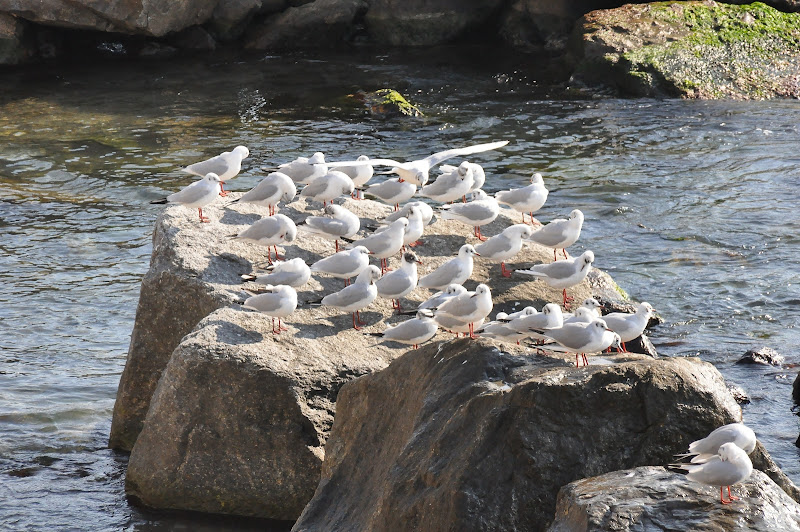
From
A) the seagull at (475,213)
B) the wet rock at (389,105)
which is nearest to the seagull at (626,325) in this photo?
the seagull at (475,213)

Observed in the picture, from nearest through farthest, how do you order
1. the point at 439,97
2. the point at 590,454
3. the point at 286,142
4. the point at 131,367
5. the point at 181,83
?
1. the point at 590,454
2. the point at 131,367
3. the point at 286,142
4. the point at 439,97
5. the point at 181,83

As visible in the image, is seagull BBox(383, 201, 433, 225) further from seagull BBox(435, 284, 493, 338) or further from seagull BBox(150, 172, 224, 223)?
seagull BBox(435, 284, 493, 338)

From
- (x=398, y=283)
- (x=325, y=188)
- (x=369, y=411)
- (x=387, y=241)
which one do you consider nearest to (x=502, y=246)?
(x=387, y=241)

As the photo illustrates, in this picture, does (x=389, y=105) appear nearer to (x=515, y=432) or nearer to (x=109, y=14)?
(x=109, y=14)

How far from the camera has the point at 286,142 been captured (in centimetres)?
1858

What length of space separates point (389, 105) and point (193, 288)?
12.4 m

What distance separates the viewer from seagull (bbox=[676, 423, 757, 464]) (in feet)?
17.1

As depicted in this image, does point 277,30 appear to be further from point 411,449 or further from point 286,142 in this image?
point 411,449

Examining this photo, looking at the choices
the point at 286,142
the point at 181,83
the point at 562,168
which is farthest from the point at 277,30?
the point at 562,168

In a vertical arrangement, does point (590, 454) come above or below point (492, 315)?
above

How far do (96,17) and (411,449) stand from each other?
21.0m

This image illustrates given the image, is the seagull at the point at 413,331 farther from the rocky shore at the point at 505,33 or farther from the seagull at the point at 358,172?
the rocky shore at the point at 505,33

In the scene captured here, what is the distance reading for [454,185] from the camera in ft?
37.9

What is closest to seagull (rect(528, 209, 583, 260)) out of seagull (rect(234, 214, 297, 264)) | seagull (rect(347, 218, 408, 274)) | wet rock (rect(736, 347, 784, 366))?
seagull (rect(347, 218, 408, 274))
